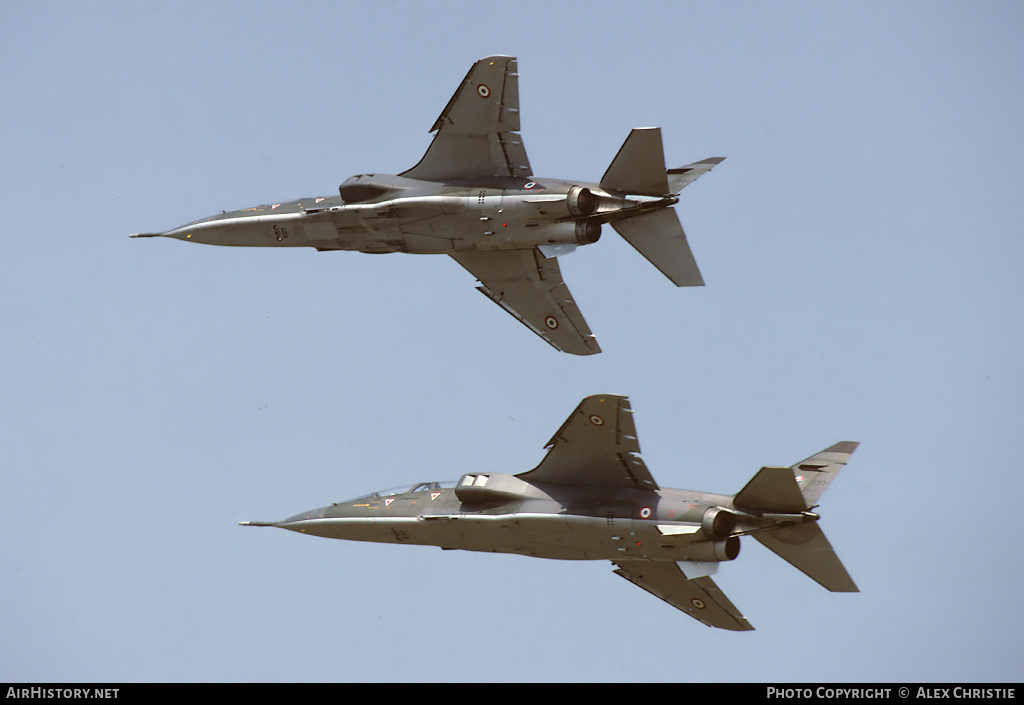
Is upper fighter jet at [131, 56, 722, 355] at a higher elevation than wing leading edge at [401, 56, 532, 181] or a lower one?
lower

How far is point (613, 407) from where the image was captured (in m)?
44.2

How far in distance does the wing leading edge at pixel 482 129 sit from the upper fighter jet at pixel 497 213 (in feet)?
0.09

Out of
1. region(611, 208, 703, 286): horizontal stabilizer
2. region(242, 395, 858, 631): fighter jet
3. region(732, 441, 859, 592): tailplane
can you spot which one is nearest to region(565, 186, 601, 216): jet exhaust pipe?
region(611, 208, 703, 286): horizontal stabilizer

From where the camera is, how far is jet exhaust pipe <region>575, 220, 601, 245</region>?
4528cm

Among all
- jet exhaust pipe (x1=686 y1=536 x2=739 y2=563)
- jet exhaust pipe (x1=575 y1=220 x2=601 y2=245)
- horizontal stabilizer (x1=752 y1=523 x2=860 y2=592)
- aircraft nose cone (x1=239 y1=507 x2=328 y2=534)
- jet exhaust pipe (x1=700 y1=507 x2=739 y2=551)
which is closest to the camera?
jet exhaust pipe (x1=700 y1=507 x2=739 y2=551)

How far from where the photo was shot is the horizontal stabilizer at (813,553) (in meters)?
43.6

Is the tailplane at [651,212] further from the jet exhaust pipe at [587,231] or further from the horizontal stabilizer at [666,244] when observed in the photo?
the jet exhaust pipe at [587,231]

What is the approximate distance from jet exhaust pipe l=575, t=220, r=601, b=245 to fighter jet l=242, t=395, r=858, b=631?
4504mm

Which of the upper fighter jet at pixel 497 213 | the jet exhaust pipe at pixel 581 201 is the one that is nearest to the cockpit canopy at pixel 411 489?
the upper fighter jet at pixel 497 213

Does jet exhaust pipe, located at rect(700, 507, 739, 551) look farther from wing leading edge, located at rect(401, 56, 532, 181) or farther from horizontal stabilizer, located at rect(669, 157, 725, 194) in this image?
wing leading edge, located at rect(401, 56, 532, 181)

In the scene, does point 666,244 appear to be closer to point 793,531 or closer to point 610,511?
point 610,511
